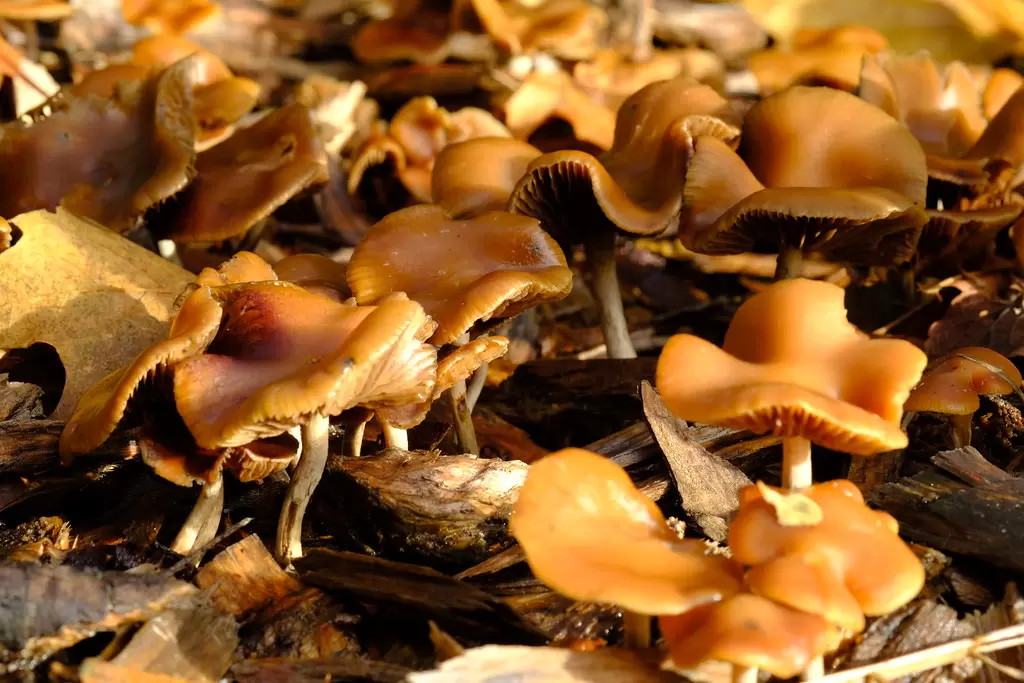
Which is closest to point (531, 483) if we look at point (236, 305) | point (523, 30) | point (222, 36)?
point (236, 305)

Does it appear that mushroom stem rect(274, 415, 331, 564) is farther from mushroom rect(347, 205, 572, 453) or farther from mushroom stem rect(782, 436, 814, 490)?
mushroom stem rect(782, 436, 814, 490)

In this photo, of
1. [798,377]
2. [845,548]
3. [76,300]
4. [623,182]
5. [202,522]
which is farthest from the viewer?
[623,182]

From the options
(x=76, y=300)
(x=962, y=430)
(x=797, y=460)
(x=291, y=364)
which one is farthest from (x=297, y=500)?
(x=962, y=430)

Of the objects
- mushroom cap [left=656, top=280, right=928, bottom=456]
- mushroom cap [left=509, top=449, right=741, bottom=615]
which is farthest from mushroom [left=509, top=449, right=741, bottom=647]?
mushroom cap [left=656, top=280, right=928, bottom=456]

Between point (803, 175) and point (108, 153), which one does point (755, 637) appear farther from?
point (108, 153)

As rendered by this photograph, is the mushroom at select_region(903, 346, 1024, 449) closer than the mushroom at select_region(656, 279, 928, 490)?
No

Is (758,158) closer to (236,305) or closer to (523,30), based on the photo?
(236,305)
